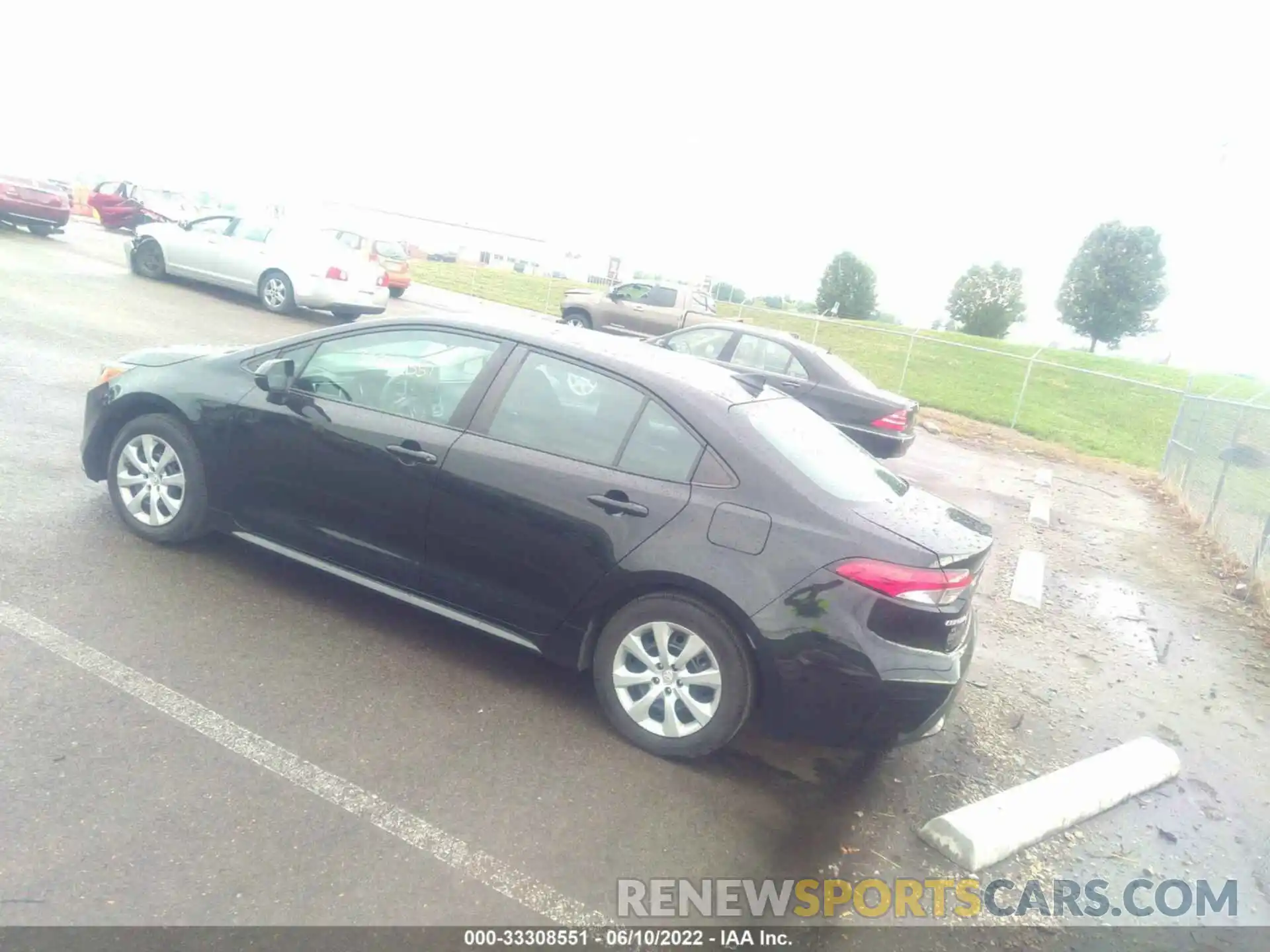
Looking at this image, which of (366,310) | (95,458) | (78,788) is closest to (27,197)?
(366,310)

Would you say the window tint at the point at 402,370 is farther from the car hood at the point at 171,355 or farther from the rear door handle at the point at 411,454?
the car hood at the point at 171,355

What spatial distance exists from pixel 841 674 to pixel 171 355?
4044 mm

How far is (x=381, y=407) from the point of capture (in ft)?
14.9

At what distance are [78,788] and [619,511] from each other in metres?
2.15

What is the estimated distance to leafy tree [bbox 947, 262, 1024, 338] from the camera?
132 ft

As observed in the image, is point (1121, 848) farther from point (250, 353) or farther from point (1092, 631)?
point (250, 353)

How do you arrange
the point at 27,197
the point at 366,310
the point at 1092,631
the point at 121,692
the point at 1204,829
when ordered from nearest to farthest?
the point at 121,692 < the point at 1204,829 < the point at 1092,631 < the point at 366,310 < the point at 27,197

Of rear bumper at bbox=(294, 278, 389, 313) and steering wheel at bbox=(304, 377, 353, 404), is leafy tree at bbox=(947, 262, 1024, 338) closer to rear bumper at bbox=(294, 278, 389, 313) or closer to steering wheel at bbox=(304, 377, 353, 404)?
rear bumper at bbox=(294, 278, 389, 313)

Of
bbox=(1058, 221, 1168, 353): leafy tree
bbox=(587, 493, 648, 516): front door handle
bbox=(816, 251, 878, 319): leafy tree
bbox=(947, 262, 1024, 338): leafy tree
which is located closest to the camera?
bbox=(587, 493, 648, 516): front door handle

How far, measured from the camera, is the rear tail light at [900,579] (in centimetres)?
360

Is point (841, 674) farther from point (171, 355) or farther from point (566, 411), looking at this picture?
point (171, 355)

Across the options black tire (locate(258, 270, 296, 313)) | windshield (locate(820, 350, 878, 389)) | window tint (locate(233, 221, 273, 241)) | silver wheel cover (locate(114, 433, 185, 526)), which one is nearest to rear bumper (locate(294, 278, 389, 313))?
black tire (locate(258, 270, 296, 313))

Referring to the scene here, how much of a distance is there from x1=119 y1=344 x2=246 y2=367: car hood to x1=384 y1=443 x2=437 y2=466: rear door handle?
4.38ft

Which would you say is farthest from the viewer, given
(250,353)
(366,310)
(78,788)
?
(366,310)
